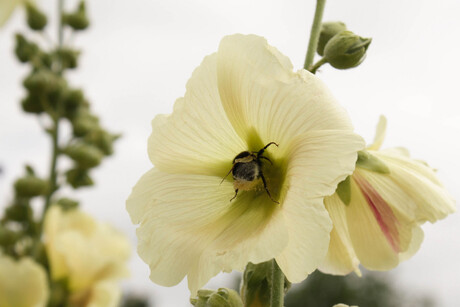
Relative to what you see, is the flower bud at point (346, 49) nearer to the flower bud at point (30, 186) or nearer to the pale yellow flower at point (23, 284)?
the pale yellow flower at point (23, 284)

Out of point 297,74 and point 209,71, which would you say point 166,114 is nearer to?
point 209,71

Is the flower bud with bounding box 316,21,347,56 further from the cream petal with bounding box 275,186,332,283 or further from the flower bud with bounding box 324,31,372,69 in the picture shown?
the cream petal with bounding box 275,186,332,283

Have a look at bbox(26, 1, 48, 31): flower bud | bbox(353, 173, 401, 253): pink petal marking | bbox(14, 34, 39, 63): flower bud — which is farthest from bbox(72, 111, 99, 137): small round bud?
bbox(353, 173, 401, 253): pink petal marking

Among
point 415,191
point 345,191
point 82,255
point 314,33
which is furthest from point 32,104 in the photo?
point 415,191

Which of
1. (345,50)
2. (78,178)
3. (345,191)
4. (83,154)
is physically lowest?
(78,178)

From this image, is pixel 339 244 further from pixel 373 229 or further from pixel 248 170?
pixel 248 170

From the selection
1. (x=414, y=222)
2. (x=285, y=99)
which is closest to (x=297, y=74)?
(x=285, y=99)
